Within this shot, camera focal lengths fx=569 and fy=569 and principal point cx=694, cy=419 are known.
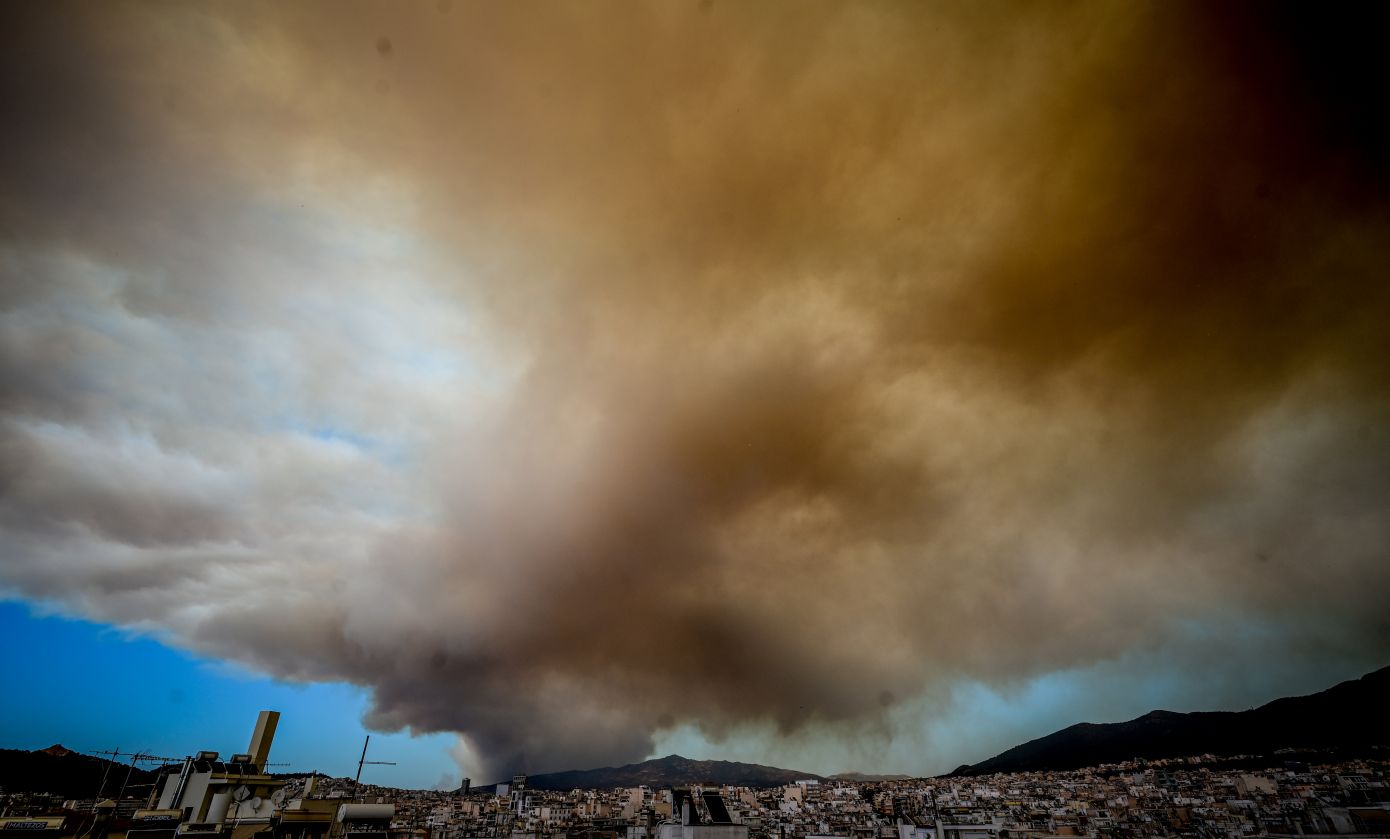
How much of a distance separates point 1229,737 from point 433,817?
165735mm

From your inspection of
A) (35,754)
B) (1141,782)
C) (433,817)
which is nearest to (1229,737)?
(1141,782)

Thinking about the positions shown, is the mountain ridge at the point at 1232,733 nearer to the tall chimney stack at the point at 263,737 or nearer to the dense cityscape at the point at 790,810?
the dense cityscape at the point at 790,810

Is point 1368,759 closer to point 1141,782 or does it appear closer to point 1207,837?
point 1141,782

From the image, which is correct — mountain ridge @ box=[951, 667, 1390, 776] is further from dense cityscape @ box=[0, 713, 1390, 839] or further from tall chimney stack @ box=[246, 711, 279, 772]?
tall chimney stack @ box=[246, 711, 279, 772]

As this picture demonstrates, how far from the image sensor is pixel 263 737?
33500 millimetres

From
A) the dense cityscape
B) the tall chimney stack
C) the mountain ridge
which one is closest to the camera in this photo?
the dense cityscape

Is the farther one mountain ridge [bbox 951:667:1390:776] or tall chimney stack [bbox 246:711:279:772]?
mountain ridge [bbox 951:667:1390:776]

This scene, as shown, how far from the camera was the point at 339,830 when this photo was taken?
3222cm

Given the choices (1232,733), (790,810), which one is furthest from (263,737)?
(1232,733)

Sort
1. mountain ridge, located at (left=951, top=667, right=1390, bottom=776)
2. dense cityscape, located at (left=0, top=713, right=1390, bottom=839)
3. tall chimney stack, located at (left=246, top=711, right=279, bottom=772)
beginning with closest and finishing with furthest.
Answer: dense cityscape, located at (left=0, top=713, right=1390, bottom=839)
tall chimney stack, located at (left=246, top=711, right=279, bottom=772)
mountain ridge, located at (left=951, top=667, right=1390, bottom=776)

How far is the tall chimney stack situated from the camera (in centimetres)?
3277

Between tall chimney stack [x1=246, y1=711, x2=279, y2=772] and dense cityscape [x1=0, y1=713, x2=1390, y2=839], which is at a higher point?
tall chimney stack [x1=246, y1=711, x2=279, y2=772]

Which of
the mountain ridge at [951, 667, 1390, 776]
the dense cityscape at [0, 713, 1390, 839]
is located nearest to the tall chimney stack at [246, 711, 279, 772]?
the dense cityscape at [0, 713, 1390, 839]

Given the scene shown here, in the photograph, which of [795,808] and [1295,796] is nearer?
[1295,796]
